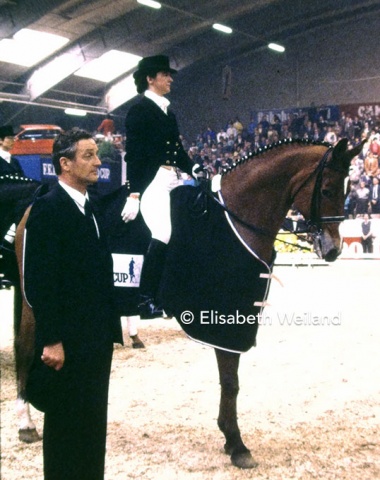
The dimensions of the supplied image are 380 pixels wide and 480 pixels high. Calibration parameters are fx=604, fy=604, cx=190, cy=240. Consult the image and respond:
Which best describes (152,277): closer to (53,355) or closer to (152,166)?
(152,166)

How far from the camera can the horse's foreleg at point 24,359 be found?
372cm

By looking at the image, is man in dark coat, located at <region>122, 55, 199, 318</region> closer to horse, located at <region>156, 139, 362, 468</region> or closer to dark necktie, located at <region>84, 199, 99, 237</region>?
horse, located at <region>156, 139, 362, 468</region>

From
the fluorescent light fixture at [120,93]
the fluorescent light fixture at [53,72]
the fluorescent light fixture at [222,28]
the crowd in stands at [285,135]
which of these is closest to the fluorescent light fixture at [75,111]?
the fluorescent light fixture at [120,93]

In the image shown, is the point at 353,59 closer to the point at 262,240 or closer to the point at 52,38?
the point at 52,38

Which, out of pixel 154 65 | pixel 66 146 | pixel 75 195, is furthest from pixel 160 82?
pixel 75 195

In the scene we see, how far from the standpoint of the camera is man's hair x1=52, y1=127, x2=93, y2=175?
2.43 meters

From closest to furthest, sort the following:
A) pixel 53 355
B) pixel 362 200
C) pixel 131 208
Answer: pixel 53 355
pixel 131 208
pixel 362 200

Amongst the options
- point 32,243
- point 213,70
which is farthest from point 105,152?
point 213,70

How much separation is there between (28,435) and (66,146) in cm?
219

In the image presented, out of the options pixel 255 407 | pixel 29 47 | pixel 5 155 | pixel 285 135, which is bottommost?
pixel 255 407

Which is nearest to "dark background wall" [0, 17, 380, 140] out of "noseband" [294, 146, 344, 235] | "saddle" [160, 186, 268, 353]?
"saddle" [160, 186, 268, 353]

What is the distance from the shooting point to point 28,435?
12.6 ft

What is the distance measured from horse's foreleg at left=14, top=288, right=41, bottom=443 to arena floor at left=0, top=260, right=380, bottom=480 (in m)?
0.09

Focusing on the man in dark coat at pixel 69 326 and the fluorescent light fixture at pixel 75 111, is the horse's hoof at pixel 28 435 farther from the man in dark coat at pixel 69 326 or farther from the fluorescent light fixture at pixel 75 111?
the fluorescent light fixture at pixel 75 111
